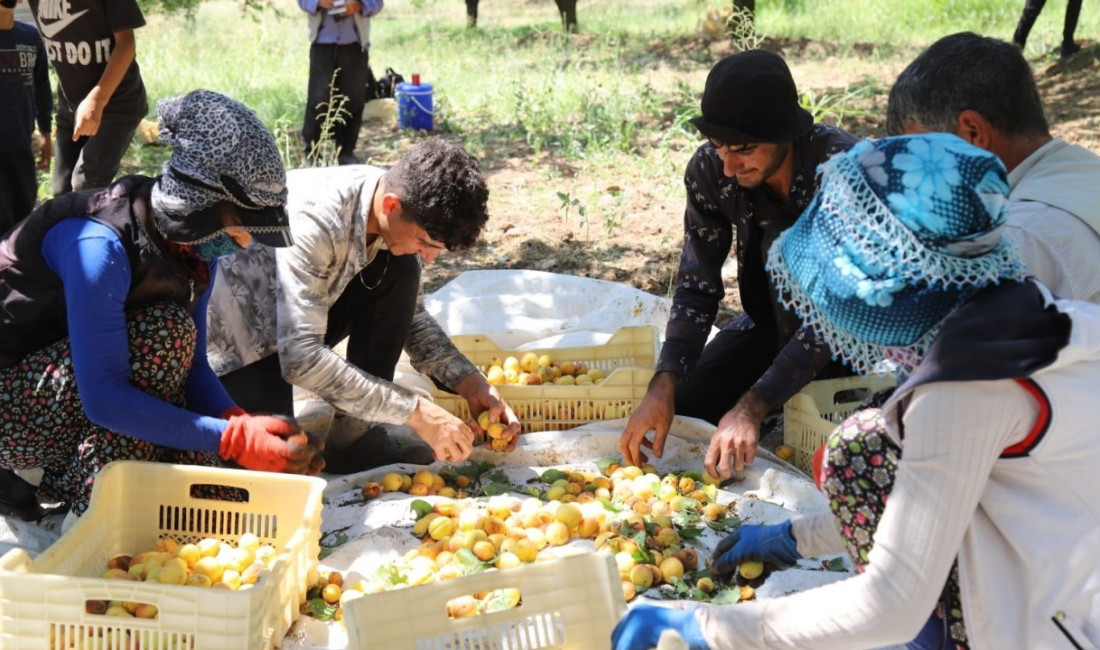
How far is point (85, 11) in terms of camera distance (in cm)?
432

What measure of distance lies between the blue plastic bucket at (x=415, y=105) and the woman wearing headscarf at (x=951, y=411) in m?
6.37

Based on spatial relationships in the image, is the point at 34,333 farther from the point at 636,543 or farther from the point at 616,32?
the point at 616,32

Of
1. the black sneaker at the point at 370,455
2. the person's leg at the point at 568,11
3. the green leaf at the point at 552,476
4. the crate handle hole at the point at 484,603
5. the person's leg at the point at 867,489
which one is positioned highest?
the person's leg at the point at 867,489

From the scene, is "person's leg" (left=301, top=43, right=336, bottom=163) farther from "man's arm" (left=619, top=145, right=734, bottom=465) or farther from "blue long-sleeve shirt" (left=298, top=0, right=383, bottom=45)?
"man's arm" (left=619, top=145, right=734, bottom=465)

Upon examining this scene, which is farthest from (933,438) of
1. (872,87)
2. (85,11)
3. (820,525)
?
(872,87)

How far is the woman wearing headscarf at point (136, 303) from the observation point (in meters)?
2.30

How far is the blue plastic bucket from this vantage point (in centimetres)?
770

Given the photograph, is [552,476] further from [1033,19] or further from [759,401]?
[1033,19]

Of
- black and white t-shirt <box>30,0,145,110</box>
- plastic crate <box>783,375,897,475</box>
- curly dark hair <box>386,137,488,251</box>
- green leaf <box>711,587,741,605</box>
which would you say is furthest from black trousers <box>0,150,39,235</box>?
green leaf <box>711,587,741,605</box>

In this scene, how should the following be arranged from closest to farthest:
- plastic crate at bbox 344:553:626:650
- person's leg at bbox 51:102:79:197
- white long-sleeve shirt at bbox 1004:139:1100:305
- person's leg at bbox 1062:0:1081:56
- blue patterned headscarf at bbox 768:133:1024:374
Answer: blue patterned headscarf at bbox 768:133:1024:374
plastic crate at bbox 344:553:626:650
white long-sleeve shirt at bbox 1004:139:1100:305
person's leg at bbox 51:102:79:197
person's leg at bbox 1062:0:1081:56

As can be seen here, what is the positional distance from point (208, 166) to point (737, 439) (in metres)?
1.43

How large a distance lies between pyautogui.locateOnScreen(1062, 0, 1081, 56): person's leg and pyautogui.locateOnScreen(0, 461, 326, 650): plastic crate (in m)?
7.78

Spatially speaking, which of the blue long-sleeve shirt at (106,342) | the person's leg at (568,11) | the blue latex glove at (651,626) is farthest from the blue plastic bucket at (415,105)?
the person's leg at (568,11)

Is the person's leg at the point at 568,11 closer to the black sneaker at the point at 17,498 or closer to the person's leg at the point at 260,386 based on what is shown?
the person's leg at the point at 260,386
